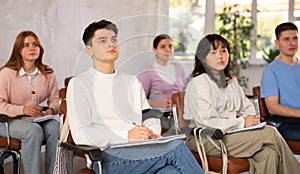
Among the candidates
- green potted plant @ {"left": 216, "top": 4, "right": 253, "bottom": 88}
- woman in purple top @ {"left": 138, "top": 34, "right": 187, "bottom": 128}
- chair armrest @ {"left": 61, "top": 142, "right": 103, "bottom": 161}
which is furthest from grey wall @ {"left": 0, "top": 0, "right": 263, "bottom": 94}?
chair armrest @ {"left": 61, "top": 142, "right": 103, "bottom": 161}

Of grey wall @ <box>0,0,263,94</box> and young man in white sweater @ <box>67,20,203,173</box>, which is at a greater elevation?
grey wall @ <box>0,0,263,94</box>

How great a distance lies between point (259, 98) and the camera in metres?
3.59

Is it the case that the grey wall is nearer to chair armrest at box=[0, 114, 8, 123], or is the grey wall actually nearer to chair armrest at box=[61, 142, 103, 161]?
chair armrest at box=[0, 114, 8, 123]

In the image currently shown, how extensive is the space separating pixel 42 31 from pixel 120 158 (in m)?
2.67

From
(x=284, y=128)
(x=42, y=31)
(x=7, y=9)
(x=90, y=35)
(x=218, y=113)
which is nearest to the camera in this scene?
(x=90, y=35)

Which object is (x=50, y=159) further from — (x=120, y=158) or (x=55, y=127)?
(x=120, y=158)

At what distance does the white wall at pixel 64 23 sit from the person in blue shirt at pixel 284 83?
98 cm

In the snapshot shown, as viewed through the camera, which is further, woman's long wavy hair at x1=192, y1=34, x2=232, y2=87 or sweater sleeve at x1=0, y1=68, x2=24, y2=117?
sweater sleeve at x1=0, y1=68, x2=24, y2=117

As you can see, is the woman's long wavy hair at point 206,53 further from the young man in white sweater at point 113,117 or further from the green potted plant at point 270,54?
the green potted plant at point 270,54

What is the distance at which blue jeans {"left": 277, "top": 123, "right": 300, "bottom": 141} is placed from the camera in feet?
11.0

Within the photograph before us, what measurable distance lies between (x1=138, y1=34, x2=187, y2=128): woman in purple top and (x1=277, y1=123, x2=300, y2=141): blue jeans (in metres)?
0.76

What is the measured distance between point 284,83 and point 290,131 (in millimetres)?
392

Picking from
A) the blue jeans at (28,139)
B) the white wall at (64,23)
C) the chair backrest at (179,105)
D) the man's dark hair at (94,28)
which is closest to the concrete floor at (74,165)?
the blue jeans at (28,139)

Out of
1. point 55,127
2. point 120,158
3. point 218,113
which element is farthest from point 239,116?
point 55,127
